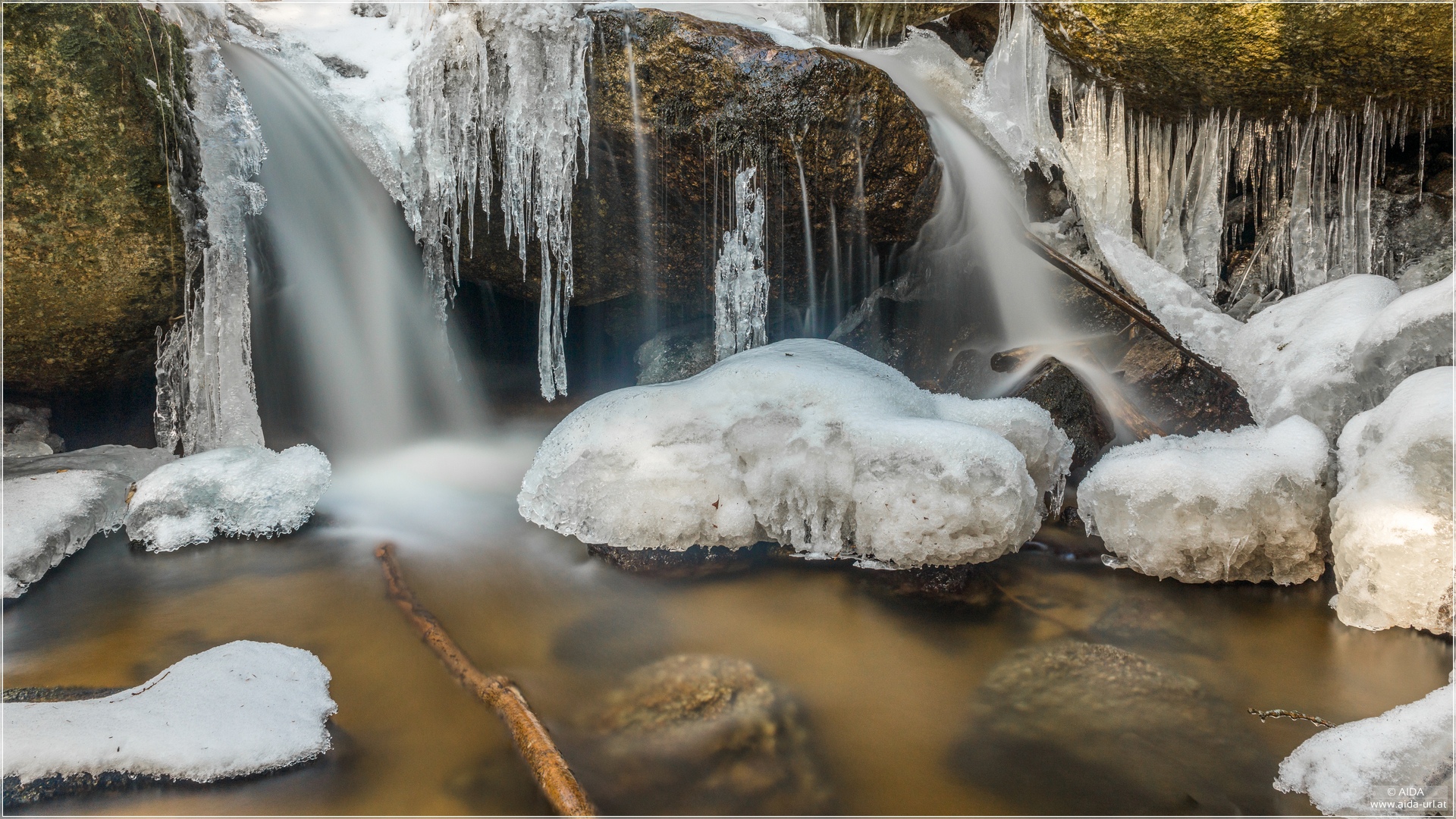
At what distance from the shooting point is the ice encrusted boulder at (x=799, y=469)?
3.03 meters

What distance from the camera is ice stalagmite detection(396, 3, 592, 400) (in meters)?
4.28

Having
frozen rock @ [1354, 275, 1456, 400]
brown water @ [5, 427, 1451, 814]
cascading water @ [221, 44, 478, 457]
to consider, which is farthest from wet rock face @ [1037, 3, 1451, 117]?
cascading water @ [221, 44, 478, 457]

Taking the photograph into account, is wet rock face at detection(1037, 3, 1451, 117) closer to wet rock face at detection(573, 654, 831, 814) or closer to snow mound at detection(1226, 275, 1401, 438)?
snow mound at detection(1226, 275, 1401, 438)

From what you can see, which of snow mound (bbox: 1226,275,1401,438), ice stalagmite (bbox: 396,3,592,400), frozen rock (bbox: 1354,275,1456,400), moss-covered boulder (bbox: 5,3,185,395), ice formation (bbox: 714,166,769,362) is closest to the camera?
frozen rock (bbox: 1354,275,1456,400)

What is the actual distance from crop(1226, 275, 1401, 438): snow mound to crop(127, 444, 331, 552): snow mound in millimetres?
4818

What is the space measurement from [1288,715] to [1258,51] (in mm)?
3479

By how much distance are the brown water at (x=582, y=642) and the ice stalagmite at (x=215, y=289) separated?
843 millimetres

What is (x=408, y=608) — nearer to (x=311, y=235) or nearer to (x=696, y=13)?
(x=311, y=235)

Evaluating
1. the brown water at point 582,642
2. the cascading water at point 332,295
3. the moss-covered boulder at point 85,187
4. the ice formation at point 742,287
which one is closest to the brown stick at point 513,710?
the brown water at point 582,642

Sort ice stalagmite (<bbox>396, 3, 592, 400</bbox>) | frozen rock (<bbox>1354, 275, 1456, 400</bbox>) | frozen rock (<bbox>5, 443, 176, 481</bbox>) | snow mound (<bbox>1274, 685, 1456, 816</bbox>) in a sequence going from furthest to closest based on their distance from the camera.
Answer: ice stalagmite (<bbox>396, 3, 592, 400</bbox>)
frozen rock (<bbox>5, 443, 176, 481</bbox>)
frozen rock (<bbox>1354, 275, 1456, 400</bbox>)
snow mound (<bbox>1274, 685, 1456, 816</bbox>)

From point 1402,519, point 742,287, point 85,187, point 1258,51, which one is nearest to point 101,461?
point 85,187

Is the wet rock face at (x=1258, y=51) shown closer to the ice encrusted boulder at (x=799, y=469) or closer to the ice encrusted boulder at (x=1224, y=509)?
the ice encrusted boulder at (x=1224, y=509)

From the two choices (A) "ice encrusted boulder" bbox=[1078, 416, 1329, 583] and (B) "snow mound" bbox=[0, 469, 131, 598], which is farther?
(B) "snow mound" bbox=[0, 469, 131, 598]

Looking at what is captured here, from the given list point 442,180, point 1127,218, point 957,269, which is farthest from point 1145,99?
point 442,180
